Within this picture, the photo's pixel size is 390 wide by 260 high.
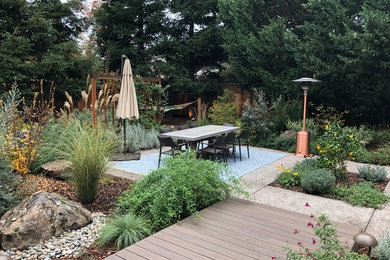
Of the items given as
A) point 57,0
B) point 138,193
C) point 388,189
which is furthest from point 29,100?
point 388,189

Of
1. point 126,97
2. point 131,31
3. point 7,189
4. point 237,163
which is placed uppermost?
point 131,31

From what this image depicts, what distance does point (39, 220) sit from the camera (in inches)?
107

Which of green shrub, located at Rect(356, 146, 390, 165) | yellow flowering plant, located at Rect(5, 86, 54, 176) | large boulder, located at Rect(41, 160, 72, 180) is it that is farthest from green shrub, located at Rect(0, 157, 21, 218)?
green shrub, located at Rect(356, 146, 390, 165)

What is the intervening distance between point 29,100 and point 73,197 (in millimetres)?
7619

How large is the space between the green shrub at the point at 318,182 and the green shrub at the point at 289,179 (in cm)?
28

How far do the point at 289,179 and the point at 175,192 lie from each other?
8.03ft

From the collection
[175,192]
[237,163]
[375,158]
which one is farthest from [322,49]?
[175,192]

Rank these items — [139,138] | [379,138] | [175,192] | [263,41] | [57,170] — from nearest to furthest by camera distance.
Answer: [175,192], [57,170], [139,138], [379,138], [263,41]

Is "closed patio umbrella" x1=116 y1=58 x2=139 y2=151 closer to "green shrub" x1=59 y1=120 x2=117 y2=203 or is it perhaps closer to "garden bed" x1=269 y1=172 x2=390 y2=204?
"green shrub" x1=59 y1=120 x2=117 y2=203

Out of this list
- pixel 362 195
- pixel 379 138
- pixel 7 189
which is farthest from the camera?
pixel 379 138

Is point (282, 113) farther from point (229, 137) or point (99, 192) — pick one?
point (99, 192)

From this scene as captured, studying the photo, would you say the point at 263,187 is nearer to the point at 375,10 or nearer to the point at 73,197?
the point at 73,197

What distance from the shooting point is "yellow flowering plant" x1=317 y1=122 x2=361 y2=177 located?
4.64 meters

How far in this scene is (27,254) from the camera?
98.1 inches
